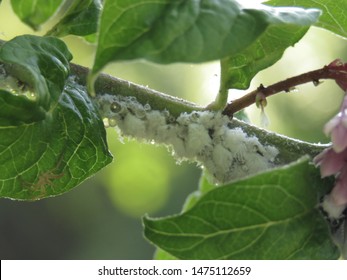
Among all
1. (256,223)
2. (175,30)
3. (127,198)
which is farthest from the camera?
(127,198)

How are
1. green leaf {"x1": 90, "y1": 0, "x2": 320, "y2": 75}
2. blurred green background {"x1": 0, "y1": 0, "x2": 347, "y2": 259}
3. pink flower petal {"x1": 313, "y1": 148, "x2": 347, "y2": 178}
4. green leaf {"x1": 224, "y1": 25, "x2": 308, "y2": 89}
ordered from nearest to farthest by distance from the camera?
green leaf {"x1": 90, "y1": 0, "x2": 320, "y2": 75}
pink flower petal {"x1": 313, "y1": 148, "x2": 347, "y2": 178}
green leaf {"x1": 224, "y1": 25, "x2": 308, "y2": 89}
blurred green background {"x1": 0, "y1": 0, "x2": 347, "y2": 259}

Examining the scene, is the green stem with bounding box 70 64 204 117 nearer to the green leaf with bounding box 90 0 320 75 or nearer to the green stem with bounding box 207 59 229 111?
the green stem with bounding box 207 59 229 111

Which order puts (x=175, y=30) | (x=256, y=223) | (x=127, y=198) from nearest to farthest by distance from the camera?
(x=175, y=30), (x=256, y=223), (x=127, y=198)

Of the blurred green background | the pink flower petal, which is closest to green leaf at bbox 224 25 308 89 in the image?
the pink flower petal

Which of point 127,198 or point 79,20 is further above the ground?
point 79,20

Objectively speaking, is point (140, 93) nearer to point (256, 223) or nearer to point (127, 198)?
point (256, 223)

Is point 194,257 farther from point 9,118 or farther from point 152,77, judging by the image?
point 152,77

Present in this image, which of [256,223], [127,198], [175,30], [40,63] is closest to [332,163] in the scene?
[256,223]
